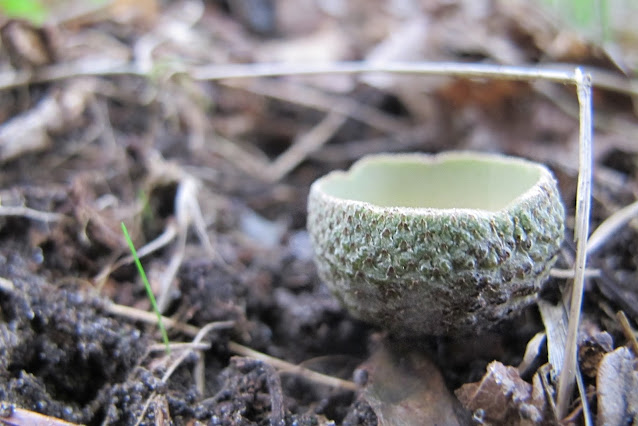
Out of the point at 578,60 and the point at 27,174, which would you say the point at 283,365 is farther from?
the point at 578,60

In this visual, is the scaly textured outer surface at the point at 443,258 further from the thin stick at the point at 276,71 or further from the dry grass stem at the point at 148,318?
the dry grass stem at the point at 148,318

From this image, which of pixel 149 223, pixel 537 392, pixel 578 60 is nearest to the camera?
pixel 537 392

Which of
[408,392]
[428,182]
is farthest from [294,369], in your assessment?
[428,182]

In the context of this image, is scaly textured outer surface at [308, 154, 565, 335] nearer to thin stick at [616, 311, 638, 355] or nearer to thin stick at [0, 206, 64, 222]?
thin stick at [616, 311, 638, 355]

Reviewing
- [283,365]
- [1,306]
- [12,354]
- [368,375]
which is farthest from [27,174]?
[368,375]

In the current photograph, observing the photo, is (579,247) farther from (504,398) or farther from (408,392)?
(408,392)

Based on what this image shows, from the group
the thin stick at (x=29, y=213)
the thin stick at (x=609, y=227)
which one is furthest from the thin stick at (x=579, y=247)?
the thin stick at (x=29, y=213)

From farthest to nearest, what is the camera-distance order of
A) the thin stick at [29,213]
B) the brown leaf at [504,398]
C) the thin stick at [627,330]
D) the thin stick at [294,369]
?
1. the thin stick at [29,213]
2. the thin stick at [294,369]
3. the thin stick at [627,330]
4. the brown leaf at [504,398]
